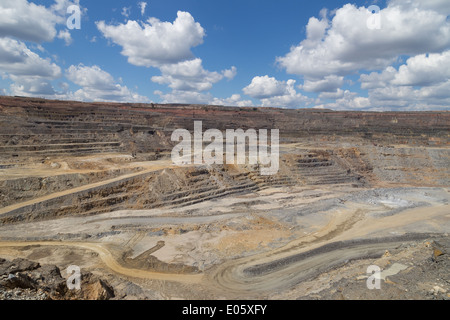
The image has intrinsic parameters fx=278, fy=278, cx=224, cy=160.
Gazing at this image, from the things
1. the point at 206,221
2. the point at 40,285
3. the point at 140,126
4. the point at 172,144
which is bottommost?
the point at 206,221

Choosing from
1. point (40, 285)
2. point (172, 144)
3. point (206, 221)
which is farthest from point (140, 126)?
point (40, 285)

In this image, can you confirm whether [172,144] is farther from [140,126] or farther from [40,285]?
[40,285]

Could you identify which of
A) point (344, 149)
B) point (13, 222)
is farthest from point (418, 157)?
point (13, 222)

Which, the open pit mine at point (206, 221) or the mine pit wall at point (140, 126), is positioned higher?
the mine pit wall at point (140, 126)

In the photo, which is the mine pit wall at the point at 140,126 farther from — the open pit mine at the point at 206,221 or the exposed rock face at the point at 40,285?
the exposed rock face at the point at 40,285

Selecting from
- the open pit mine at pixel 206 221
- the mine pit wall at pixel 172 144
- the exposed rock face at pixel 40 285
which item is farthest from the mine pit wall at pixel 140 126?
the exposed rock face at pixel 40 285

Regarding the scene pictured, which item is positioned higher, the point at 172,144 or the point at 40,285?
the point at 172,144
